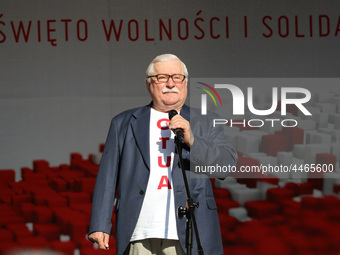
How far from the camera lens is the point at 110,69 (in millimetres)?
4309

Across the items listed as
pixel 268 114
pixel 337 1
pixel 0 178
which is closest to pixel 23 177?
pixel 0 178

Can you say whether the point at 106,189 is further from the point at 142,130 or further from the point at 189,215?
the point at 189,215

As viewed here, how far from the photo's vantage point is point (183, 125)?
7.33 feet

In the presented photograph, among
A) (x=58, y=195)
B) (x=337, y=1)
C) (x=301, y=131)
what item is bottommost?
(x=58, y=195)

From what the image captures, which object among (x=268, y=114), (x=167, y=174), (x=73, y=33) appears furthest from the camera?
(x=73, y=33)

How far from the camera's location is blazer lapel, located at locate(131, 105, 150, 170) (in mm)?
2461

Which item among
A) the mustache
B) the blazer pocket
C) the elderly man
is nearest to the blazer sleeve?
the elderly man

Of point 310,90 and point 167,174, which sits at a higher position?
point 310,90

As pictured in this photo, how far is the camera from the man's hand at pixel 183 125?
222 cm

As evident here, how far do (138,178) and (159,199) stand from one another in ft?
0.41

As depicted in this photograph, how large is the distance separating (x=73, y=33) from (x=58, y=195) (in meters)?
1.20

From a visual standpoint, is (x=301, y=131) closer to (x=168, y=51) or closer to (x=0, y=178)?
(x=168, y=51)

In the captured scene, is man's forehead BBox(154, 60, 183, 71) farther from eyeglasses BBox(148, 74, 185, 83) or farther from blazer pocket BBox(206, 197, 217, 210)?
blazer pocket BBox(206, 197, 217, 210)

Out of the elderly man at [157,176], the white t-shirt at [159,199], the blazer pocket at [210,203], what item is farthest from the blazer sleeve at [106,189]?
the blazer pocket at [210,203]
